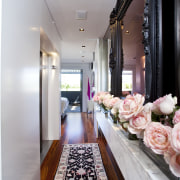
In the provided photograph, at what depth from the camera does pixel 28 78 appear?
149 centimetres

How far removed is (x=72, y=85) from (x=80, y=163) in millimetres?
5841

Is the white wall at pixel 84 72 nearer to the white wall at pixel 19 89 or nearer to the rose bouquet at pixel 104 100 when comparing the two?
the rose bouquet at pixel 104 100

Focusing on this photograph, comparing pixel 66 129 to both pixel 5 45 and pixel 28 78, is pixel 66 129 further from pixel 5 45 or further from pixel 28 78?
pixel 5 45

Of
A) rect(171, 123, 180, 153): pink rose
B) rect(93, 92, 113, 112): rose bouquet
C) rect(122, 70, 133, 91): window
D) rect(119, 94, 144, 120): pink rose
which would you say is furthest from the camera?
rect(93, 92, 113, 112): rose bouquet

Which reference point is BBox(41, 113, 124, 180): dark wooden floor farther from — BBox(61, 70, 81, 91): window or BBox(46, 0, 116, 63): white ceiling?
BBox(61, 70, 81, 91): window

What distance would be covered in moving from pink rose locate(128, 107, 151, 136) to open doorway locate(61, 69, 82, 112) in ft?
22.5

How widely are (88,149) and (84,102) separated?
183 inches

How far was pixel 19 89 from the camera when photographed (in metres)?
1.28

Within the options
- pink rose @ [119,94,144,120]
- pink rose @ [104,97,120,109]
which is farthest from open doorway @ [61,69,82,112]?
pink rose @ [119,94,144,120]

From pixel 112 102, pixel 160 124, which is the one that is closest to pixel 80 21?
pixel 112 102

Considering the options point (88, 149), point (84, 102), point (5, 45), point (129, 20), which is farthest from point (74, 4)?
point (84, 102)

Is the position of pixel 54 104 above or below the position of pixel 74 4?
below

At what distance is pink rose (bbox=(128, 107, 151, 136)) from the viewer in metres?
0.77

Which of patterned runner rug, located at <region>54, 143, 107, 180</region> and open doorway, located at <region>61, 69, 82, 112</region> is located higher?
open doorway, located at <region>61, 69, 82, 112</region>
